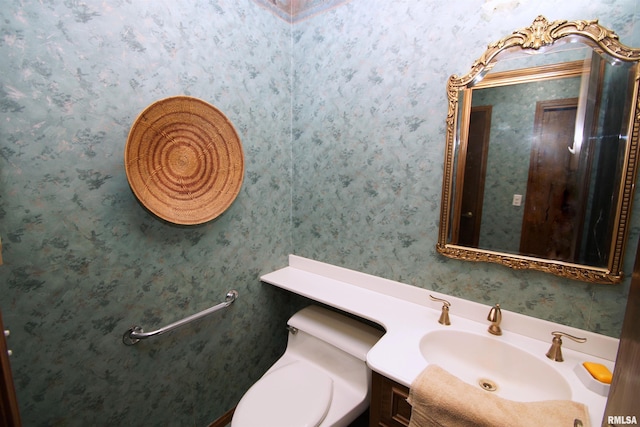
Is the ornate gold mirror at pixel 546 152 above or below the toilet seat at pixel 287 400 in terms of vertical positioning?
above

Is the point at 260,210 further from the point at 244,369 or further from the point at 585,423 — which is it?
the point at 585,423

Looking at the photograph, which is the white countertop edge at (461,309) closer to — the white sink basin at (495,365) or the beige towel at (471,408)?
the white sink basin at (495,365)

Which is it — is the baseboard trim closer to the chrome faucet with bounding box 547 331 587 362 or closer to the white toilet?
the white toilet

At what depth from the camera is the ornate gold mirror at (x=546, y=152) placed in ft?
3.03

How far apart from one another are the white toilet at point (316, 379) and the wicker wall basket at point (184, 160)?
2.66ft

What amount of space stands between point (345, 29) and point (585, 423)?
176 centimetres

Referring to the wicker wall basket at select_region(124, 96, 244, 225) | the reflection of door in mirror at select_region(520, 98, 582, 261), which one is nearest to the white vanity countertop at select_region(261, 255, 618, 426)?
the reflection of door in mirror at select_region(520, 98, 582, 261)

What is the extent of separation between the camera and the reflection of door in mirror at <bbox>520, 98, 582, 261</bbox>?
39.0 inches

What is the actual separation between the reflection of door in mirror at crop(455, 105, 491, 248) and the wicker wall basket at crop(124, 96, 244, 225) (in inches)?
40.6

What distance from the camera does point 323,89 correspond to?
1570 millimetres

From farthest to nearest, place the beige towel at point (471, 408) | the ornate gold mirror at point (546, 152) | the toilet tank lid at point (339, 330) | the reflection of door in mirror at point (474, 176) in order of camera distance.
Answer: the toilet tank lid at point (339, 330) → the reflection of door in mirror at point (474, 176) → the ornate gold mirror at point (546, 152) → the beige towel at point (471, 408)

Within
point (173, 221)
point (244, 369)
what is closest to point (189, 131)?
point (173, 221)

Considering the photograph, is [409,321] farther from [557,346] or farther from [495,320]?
[557,346]

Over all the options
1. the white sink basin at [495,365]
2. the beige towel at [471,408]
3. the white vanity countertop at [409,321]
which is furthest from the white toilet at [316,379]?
the beige towel at [471,408]
